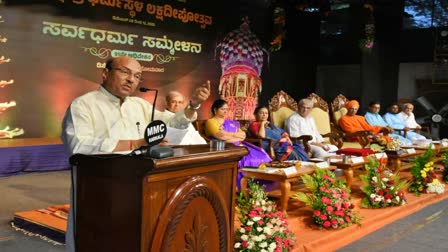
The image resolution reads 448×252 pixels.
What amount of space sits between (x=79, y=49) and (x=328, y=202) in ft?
13.7

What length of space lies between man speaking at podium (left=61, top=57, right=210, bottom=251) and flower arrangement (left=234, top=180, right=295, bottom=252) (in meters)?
0.89

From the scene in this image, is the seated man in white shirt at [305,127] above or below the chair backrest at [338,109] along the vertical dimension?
below

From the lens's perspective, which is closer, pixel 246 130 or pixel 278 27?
pixel 246 130

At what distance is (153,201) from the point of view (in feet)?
5.13

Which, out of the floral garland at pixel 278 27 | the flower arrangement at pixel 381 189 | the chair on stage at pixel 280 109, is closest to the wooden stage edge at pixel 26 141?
the chair on stage at pixel 280 109

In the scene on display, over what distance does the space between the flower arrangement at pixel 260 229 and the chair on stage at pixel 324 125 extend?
12.3 ft

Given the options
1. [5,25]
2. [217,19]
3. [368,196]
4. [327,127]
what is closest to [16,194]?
[5,25]

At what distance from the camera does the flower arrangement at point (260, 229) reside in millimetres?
2662

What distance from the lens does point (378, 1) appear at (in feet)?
31.7

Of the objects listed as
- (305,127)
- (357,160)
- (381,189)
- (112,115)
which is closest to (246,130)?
(305,127)

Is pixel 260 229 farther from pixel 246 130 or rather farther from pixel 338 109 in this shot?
pixel 338 109

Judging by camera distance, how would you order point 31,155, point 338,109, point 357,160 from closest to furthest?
point 357,160, point 31,155, point 338,109

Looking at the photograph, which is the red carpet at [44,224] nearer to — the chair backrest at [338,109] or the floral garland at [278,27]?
the chair backrest at [338,109]

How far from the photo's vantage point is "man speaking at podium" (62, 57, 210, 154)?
184 cm
